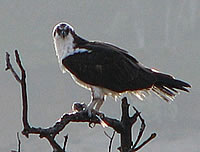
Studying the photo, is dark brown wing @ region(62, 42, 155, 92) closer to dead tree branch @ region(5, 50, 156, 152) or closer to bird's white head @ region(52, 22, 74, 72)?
bird's white head @ region(52, 22, 74, 72)

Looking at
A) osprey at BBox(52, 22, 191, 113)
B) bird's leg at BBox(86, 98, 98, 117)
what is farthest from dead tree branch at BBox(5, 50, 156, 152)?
osprey at BBox(52, 22, 191, 113)

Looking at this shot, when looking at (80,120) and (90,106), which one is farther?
(90,106)

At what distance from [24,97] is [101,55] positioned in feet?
10.2

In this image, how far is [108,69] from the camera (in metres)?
6.01

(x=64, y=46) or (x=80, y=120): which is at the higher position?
(x=64, y=46)

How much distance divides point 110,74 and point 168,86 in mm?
601

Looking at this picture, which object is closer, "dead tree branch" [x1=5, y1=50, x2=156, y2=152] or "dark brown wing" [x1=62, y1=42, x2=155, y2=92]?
"dead tree branch" [x1=5, y1=50, x2=156, y2=152]

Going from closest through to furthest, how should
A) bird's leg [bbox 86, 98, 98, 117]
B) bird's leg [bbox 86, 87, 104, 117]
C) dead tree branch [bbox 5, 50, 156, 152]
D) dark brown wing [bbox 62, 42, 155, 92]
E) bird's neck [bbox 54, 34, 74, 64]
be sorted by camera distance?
1. dead tree branch [bbox 5, 50, 156, 152]
2. bird's leg [bbox 86, 98, 98, 117]
3. bird's leg [bbox 86, 87, 104, 117]
4. dark brown wing [bbox 62, 42, 155, 92]
5. bird's neck [bbox 54, 34, 74, 64]

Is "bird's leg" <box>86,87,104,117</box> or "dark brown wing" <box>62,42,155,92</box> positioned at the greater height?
"dark brown wing" <box>62,42,155,92</box>

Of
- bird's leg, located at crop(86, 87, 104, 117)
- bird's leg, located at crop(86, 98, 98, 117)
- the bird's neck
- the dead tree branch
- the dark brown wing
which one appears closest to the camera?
the dead tree branch

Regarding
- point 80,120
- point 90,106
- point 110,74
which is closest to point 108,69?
point 110,74

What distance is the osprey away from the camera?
5840mm

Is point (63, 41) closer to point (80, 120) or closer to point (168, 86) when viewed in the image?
point (168, 86)

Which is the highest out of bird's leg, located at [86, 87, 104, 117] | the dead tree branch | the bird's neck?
the bird's neck
